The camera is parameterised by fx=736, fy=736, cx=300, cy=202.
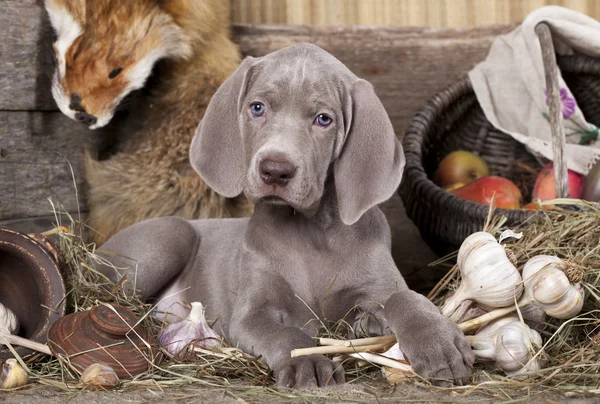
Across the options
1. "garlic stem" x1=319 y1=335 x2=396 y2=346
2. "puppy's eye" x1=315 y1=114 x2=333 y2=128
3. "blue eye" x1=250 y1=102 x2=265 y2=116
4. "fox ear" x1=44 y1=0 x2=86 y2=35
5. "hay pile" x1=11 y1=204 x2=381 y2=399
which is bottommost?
"hay pile" x1=11 y1=204 x2=381 y2=399

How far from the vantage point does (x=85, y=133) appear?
3.69 metres

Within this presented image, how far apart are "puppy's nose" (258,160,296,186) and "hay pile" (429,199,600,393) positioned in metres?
0.76

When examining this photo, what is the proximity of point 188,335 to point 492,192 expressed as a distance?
1696 mm

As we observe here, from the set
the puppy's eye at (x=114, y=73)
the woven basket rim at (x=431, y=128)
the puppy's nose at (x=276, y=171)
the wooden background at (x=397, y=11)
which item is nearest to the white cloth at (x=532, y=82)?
the woven basket rim at (x=431, y=128)

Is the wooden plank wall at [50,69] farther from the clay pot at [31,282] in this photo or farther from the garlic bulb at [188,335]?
the garlic bulb at [188,335]

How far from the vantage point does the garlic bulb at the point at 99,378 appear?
201cm

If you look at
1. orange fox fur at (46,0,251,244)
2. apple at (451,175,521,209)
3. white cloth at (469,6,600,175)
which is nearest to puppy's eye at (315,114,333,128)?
apple at (451,175,521,209)

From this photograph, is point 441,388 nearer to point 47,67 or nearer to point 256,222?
point 256,222

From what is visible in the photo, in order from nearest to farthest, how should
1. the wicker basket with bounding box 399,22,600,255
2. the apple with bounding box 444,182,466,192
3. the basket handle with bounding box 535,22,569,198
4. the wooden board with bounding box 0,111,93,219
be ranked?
the basket handle with bounding box 535,22,569,198 < the wicker basket with bounding box 399,22,600,255 < the wooden board with bounding box 0,111,93,219 < the apple with bounding box 444,182,466,192

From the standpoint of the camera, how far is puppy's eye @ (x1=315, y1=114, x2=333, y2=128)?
2.28m

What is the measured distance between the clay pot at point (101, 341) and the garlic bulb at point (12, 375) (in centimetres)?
11

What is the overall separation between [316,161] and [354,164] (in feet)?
0.49

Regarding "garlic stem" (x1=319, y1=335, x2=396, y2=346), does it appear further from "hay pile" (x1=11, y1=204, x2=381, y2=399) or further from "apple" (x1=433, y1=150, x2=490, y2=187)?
"apple" (x1=433, y1=150, x2=490, y2=187)

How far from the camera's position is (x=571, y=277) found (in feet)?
6.83
